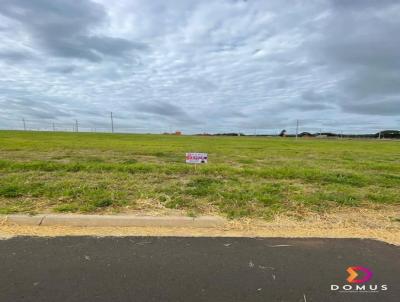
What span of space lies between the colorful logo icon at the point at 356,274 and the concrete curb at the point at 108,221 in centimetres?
218

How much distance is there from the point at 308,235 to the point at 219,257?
1.75 m

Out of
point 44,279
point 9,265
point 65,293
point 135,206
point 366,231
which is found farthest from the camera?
point 135,206

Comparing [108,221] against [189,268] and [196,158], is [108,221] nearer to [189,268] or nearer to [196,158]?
[189,268]

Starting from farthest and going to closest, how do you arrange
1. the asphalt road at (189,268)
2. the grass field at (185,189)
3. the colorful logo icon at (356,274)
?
the grass field at (185,189) → the colorful logo icon at (356,274) → the asphalt road at (189,268)

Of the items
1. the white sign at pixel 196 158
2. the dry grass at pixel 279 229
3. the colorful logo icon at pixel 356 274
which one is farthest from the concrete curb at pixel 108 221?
the white sign at pixel 196 158

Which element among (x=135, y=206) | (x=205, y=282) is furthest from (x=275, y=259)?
(x=135, y=206)

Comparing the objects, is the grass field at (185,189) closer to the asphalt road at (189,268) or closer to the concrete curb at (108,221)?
the concrete curb at (108,221)

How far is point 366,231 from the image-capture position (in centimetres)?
536

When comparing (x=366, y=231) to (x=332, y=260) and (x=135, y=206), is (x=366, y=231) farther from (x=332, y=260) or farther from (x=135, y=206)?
(x=135, y=206)

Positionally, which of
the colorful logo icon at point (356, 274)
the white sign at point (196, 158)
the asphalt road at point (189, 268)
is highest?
the white sign at point (196, 158)

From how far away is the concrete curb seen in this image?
540 cm

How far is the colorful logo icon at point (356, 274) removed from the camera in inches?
144

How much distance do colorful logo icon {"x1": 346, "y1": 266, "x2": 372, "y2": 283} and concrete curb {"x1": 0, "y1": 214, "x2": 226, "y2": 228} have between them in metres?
2.18

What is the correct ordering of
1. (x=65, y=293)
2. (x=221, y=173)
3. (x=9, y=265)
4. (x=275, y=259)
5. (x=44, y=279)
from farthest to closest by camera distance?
(x=221, y=173), (x=275, y=259), (x=9, y=265), (x=44, y=279), (x=65, y=293)
